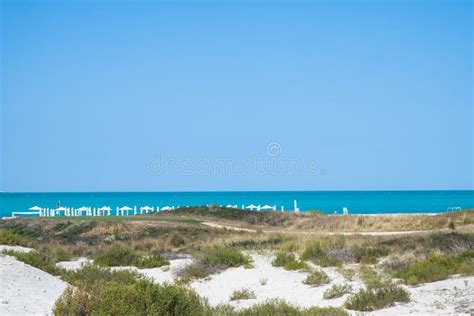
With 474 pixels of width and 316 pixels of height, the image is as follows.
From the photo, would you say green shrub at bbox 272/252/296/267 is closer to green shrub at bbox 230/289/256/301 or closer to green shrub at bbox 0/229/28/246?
green shrub at bbox 230/289/256/301

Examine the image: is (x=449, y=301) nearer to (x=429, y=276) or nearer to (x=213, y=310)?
(x=429, y=276)

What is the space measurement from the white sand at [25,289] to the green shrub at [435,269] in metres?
9.57

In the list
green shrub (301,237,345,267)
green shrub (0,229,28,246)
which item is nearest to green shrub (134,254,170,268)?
green shrub (0,229,28,246)

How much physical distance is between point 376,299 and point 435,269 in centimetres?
338

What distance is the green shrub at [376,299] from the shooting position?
51.6ft

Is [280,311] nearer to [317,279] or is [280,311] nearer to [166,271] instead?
[317,279]

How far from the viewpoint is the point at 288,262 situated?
923 inches

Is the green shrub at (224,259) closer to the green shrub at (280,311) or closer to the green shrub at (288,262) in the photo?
the green shrub at (288,262)

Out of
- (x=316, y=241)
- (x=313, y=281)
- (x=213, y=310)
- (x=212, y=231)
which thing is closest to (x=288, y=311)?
(x=213, y=310)

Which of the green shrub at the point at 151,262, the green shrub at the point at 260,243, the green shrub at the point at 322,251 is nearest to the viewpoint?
the green shrub at the point at 322,251

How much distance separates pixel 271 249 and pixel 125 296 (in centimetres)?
1606

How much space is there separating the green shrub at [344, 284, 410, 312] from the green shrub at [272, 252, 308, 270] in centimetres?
607

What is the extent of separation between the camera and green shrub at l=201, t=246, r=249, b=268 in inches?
946

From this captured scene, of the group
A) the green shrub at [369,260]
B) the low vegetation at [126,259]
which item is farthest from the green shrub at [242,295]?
the low vegetation at [126,259]
